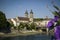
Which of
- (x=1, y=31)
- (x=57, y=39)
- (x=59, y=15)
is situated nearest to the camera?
(x=57, y=39)

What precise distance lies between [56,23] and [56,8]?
0.12 m

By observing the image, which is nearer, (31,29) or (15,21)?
(31,29)

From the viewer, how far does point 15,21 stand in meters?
68.3

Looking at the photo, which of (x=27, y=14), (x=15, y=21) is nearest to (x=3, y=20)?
(x=15, y=21)

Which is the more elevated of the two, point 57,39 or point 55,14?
point 55,14

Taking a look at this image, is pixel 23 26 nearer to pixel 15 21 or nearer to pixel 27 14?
pixel 15 21

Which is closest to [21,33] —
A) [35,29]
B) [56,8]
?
[35,29]

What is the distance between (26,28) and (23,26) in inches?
45.5

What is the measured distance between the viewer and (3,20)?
45.7 meters

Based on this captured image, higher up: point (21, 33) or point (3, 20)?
point (3, 20)

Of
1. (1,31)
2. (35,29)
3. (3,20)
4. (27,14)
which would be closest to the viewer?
(3,20)

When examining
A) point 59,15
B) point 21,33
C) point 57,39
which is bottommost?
point 21,33

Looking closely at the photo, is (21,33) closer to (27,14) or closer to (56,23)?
(27,14)

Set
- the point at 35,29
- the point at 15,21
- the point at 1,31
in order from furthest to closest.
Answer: the point at 15,21 → the point at 35,29 → the point at 1,31
